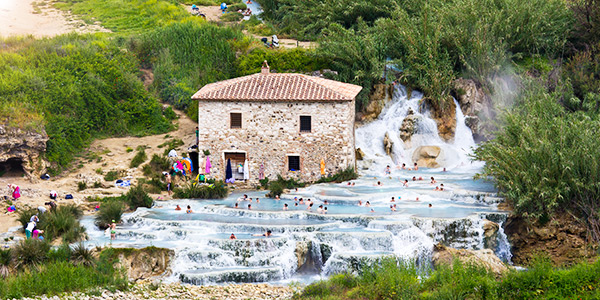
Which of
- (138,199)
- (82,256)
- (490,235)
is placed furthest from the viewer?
(138,199)

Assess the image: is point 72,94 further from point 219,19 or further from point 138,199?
point 219,19

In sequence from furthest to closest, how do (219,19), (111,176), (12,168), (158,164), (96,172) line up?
(219,19), (158,164), (96,172), (111,176), (12,168)

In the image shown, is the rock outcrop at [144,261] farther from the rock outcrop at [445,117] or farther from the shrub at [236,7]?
the shrub at [236,7]

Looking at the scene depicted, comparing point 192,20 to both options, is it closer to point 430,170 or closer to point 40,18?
point 40,18

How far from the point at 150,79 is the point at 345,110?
15357 mm

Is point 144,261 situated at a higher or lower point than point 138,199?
lower

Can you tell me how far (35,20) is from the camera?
5069 cm

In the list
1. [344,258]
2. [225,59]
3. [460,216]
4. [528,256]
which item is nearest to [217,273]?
[344,258]

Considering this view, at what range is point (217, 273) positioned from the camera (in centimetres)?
2350

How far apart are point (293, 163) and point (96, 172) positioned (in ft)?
30.7

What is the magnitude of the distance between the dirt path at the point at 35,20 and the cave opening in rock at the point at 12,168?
1559 cm

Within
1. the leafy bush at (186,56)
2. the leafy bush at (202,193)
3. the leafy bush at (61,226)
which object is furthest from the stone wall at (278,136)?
the leafy bush at (61,226)

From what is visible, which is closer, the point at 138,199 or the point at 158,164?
the point at 138,199

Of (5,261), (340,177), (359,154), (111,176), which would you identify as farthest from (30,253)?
(359,154)
